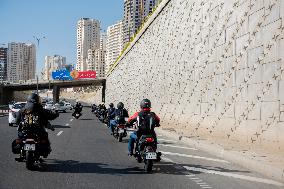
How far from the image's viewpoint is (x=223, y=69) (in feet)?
60.0

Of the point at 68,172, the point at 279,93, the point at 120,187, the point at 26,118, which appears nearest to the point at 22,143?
the point at 26,118

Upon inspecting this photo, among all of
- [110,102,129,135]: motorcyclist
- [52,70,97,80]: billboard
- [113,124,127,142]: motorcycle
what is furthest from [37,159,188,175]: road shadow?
[52,70,97,80]: billboard

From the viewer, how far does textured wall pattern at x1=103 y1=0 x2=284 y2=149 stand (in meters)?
13.4

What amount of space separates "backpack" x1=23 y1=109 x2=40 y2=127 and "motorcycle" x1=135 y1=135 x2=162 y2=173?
2.45 m

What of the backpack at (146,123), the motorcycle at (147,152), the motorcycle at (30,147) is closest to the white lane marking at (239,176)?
the motorcycle at (147,152)

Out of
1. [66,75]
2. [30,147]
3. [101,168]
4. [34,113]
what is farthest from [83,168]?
[66,75]

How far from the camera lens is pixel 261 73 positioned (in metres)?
14.2

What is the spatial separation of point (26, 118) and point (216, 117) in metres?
11.1

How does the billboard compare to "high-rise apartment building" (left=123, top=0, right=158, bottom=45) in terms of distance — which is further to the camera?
"high-rise apartment building" (left=123, top=0, right=158, bottom=45)

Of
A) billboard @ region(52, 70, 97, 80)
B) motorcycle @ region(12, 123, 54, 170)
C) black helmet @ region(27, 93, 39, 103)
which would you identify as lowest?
motorcycle @ region(12, 123, 54, 170)

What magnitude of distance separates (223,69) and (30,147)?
1151cm

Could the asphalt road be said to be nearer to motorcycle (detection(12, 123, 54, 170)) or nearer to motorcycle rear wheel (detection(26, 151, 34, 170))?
motorcycle rear wheel (detection(26, 151, 34, 170))

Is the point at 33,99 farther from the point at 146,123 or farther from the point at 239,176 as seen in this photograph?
A: the point at 239,176

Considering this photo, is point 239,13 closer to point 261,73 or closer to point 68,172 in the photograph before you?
point 261,73
